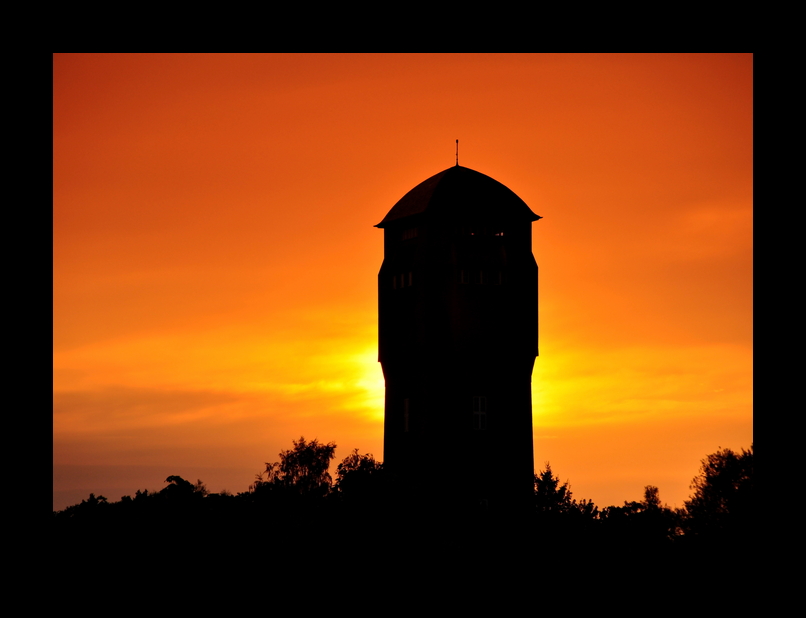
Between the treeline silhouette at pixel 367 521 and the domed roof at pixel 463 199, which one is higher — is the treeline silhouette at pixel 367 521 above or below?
below

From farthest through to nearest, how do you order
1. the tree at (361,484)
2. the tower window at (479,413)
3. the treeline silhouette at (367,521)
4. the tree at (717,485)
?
the tree at (717,485) → the tower window at (479,413) → the tree at (361,484) → the treeline silhouette at (367,521)

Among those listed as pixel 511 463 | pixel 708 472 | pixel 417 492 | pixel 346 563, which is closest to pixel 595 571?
pixel 346 563

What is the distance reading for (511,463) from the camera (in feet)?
132

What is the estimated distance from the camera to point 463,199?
40.0 meters

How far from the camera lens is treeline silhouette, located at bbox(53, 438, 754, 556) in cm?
1834

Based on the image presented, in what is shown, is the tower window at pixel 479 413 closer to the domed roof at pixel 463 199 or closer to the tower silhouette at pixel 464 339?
the tower silhouette at pixel 464 339

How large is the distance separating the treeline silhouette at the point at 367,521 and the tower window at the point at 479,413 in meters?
3.59

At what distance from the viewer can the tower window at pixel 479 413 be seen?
40094 millimetres

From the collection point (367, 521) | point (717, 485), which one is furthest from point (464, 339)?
point (717, 485)

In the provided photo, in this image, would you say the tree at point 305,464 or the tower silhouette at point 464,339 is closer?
the tower silhouette at point 464,339

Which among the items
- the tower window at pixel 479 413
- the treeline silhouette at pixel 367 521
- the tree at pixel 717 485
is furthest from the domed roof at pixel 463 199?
the tree at pixel 717 485
